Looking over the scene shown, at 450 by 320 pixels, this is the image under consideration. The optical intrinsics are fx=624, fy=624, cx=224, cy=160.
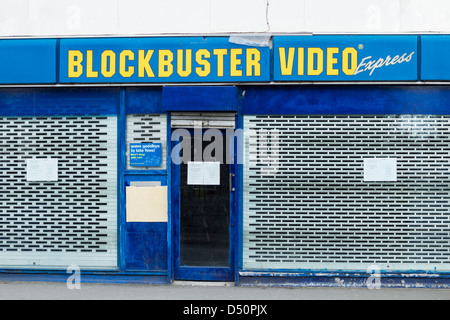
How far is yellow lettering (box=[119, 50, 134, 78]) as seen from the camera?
9.02 metres

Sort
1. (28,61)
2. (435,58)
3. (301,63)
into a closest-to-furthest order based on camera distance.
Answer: (435,58) < (301,63) < (28,61)

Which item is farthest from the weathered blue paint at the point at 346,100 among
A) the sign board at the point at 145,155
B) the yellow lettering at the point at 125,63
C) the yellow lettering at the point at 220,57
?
the yellow lettering at the point at 125,63

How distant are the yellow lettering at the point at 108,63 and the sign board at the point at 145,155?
1090 millimetres

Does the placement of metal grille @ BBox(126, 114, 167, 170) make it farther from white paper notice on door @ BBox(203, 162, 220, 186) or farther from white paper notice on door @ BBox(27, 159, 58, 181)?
white paper notice on door @ BBox(27, 159, 58, 181)

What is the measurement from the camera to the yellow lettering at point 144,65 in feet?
29.5

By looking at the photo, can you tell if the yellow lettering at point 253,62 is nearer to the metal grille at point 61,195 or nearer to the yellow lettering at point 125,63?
the yellow lettering at point 125,63

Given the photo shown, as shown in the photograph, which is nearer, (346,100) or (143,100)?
(346,100)

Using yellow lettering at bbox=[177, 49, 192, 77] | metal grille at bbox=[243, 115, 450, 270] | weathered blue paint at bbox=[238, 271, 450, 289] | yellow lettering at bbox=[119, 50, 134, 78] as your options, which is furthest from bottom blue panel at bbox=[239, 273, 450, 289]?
yellow lettering at bbox=[119, 50, 134, 78]

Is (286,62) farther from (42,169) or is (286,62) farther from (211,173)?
(42,169)

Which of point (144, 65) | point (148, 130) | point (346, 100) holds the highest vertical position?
point (144, 65)

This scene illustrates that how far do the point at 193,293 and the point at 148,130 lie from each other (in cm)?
243

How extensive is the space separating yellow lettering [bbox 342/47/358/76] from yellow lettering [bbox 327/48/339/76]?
11 cm

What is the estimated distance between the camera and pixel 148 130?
913 centimetres

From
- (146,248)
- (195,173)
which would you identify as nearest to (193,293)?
(146,248)
